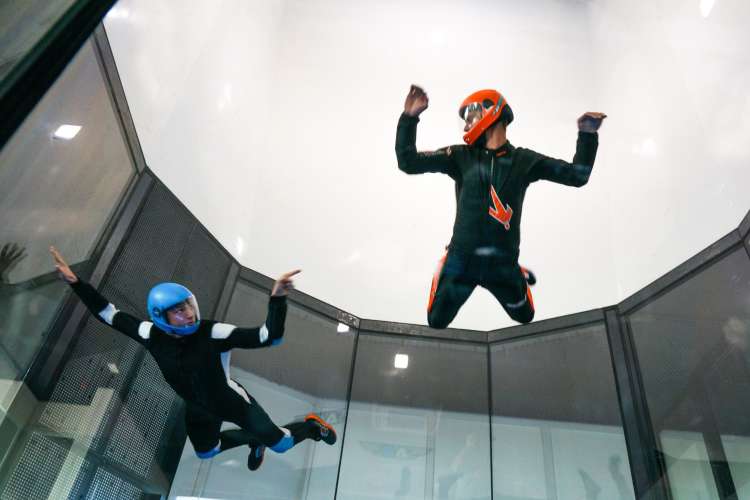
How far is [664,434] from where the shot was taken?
3.83 meters

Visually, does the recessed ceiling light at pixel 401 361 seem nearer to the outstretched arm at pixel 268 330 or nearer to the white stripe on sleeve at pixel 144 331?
the outstretched arm at pixel 268 330

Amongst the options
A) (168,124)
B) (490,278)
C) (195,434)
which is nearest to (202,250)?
(168,124)

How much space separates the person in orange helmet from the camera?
275cm

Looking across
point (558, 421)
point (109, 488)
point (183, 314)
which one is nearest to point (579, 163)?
point (183, 314)

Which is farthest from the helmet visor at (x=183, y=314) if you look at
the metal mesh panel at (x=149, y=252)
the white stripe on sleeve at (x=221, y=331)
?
the metal mesh panel at (x=149, y=252)

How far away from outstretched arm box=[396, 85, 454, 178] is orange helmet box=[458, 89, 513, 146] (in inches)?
5.9

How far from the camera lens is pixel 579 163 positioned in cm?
288

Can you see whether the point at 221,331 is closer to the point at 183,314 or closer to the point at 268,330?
the point at 183,314

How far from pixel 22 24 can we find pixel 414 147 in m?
1.93

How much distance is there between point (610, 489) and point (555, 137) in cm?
289

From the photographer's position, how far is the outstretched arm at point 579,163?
2799 mm

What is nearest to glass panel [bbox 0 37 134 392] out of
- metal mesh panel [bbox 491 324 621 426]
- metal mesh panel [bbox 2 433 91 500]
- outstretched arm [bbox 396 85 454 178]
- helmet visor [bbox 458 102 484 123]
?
metal mesh panel [bbox 2 433 91 500]

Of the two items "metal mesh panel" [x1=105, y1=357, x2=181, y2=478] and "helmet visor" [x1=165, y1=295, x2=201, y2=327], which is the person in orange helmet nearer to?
"helmet visor" [x1=165, y1=295, x2=201, y2=327]

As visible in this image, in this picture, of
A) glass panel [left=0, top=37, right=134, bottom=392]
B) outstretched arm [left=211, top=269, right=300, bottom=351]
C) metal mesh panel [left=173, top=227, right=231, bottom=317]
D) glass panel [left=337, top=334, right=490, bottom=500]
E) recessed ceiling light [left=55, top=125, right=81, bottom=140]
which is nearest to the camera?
glass panel [left=0, top=37, right=134, bottom=392]
